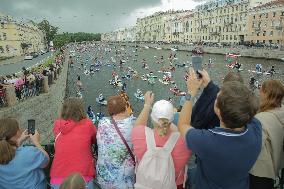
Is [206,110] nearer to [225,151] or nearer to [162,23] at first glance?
[225,151]

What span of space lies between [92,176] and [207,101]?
6.06 feet

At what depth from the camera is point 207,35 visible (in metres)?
130

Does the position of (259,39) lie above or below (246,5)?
below

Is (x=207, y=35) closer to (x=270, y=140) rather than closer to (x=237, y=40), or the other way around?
(x=237, y=40)

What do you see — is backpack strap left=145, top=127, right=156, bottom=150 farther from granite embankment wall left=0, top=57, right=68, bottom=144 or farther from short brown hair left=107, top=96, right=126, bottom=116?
granite embankment wall left=0, top=57, right=68, bottom=144

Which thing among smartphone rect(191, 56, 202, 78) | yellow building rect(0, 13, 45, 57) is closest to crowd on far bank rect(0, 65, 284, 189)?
smartphone rect(191, 56, 202, 78)

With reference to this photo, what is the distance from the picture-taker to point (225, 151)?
122 inches

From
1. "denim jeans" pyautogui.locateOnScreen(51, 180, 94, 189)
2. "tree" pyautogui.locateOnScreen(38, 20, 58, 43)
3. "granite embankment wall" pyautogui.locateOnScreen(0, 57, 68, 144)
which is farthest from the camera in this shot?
"tree" pyautogui.locateOnScreen(38, 20, 58, 43)

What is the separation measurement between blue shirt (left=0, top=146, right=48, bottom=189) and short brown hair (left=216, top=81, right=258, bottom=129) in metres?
2.28

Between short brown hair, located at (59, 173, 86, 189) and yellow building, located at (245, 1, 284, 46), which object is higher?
yellow building, located at (245, 1, 284, 46)

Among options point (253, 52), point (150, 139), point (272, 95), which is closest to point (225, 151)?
point (150, 139)

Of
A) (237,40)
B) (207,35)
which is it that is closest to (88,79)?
(237,40)

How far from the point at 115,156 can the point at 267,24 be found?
89693 millimetres

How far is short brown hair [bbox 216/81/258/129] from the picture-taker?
300 cm
